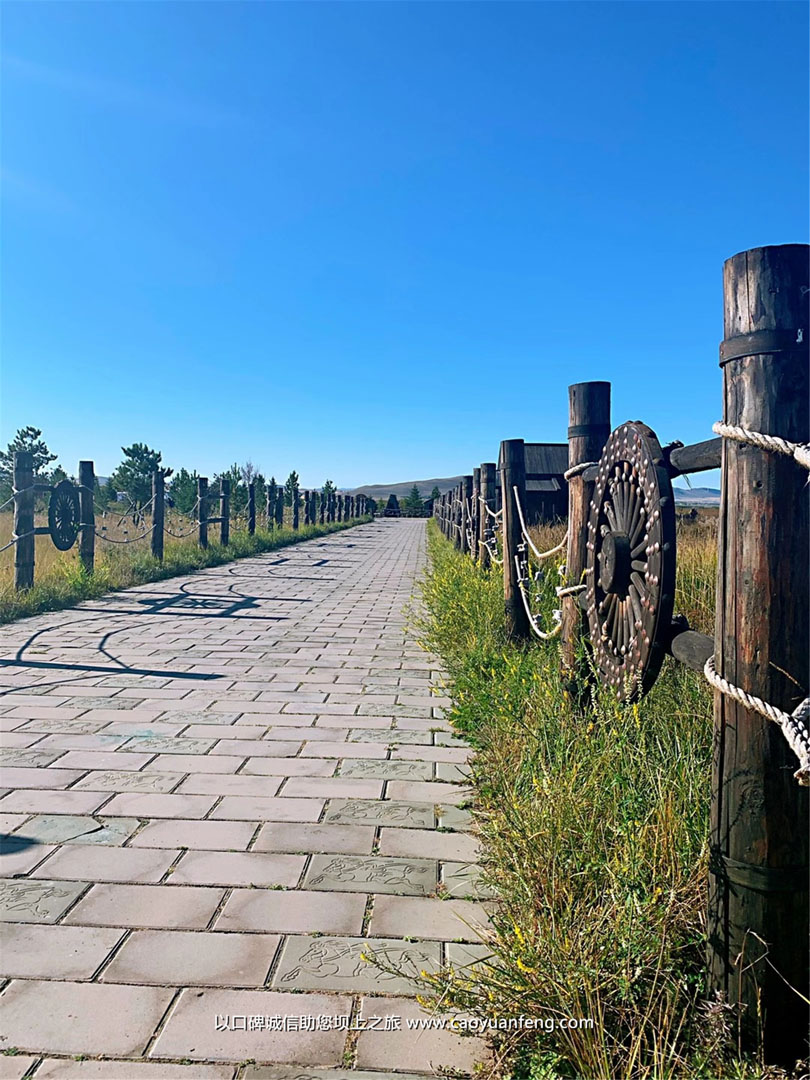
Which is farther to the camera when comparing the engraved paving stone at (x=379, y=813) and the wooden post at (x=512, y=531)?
the wooden post at (x=512, y=531)

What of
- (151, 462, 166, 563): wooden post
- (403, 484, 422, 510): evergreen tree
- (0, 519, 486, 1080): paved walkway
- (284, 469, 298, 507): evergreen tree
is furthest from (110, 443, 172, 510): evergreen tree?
(403, 484, 422, 510): evergreen tree

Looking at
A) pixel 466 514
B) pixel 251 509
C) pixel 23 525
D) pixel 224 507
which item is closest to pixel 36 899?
pixel 23 525

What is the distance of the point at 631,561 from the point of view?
2.82 metres

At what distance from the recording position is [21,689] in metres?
5.26

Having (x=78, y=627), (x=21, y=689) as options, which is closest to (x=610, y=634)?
(x=21, y=689)

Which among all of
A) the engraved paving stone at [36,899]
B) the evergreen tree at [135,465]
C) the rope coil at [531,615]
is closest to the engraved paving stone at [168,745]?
the engraved paving stone at [36,899]

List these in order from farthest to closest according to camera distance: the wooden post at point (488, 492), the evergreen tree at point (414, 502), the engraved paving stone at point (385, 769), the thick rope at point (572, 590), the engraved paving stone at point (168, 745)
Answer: the evergreen tree at point (414, 502) → the wooden post at point (488, 492) → the engraved paving stone at point (168, 745) → the engraved paving stone at point (385, 769) → the thick rope at point (572, 590)

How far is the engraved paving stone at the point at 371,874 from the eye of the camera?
2654mm

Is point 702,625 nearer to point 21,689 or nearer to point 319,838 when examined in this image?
point 319,838

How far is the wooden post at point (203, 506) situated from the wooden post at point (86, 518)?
14.6 ft

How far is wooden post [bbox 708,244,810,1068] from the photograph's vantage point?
178cm

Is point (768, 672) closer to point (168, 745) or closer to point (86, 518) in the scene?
point (168, 745)

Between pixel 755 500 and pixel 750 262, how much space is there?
0.56 meters

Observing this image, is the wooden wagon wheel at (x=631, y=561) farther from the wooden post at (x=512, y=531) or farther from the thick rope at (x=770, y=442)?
the wooden post at (x=512, y=531)
